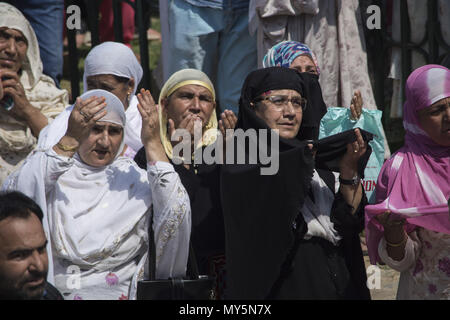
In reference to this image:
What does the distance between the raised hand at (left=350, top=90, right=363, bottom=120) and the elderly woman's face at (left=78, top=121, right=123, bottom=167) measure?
1570 mm

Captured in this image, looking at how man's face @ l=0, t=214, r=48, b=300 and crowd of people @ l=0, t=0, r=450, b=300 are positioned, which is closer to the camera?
man's face @ l=0, t=214, r=48, b=300

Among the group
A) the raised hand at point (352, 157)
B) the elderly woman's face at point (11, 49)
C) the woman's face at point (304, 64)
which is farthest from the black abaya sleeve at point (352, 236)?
the elderly woman's face at point (11, 49)

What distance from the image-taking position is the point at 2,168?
17.3 ft

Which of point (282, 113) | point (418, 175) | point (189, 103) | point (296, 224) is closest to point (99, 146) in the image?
point (189, 103)

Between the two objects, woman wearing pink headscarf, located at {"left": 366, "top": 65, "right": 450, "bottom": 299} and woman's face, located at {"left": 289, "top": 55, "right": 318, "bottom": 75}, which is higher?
woman's face, located at {"left": 289, "top": 55, "right": 318, "bottom": 75}

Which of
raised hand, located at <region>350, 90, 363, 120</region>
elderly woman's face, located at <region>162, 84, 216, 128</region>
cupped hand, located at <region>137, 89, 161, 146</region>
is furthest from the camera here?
raised hand, located at <region>350, 90, 363, 120</region>

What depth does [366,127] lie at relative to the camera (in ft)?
16.9

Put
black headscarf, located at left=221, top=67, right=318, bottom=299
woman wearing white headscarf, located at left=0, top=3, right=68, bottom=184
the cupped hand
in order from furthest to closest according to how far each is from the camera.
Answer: woman wearing white headscarf, located at left=0, top=3, right=68, bottom=184
the cupped hand
black headscarf, located at left=221, top=67, right=318, bottom=299

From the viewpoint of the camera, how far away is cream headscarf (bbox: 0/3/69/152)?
17.6 ft

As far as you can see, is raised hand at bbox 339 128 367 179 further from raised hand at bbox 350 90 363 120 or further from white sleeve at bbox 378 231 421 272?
raised hand at bbox 350 90 363 120

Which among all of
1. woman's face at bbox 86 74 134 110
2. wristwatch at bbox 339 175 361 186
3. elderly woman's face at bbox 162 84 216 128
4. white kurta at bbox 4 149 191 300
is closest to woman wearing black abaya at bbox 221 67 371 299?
wristwatch at bbox 339 175 361 186

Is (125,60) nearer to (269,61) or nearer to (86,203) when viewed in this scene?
(269,61)

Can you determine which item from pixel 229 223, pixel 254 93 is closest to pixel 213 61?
pixel 254 93

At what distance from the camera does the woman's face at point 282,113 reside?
3965 mm
